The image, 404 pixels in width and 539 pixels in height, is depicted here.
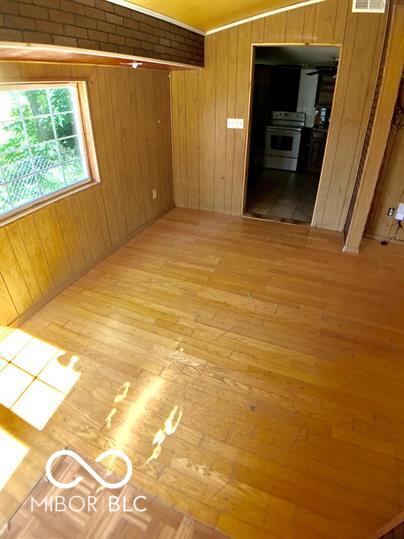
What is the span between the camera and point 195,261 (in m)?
3.52

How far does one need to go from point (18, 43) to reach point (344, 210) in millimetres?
3654

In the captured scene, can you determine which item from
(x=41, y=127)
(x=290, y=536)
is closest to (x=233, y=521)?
(x=290, y=536)

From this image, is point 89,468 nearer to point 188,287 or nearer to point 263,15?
point 188,287

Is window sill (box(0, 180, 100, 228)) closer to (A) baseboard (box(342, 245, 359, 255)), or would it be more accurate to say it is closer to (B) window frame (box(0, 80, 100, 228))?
(B) window frame (box(0, 80, 100, 228))

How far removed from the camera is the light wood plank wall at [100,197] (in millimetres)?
2506

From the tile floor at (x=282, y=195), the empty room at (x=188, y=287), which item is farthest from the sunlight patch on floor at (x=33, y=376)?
the tile floor at (x=282, y=195)

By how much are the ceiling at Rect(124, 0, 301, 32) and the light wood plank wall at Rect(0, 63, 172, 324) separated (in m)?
0.72

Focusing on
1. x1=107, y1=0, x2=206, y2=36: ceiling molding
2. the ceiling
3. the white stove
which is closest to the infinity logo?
x1=107, y1=0, x2=206, y2=36: ceiling molding

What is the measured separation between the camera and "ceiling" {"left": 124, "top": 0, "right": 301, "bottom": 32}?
2533 millimetres

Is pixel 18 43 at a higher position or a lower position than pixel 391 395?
higher

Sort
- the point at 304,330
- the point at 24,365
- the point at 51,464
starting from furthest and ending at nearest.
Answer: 1. the point at 304,330
2. the point at 24,365
3. the point at 51,464

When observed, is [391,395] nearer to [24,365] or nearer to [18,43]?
[24,365]

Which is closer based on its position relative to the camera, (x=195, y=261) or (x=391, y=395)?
(x=391, y=395)

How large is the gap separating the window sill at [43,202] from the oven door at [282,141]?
449cm
